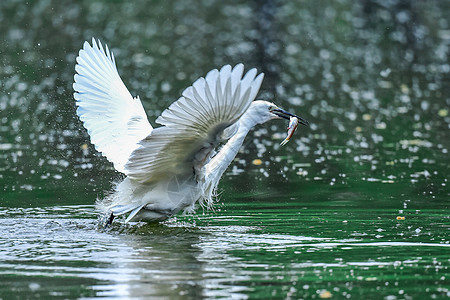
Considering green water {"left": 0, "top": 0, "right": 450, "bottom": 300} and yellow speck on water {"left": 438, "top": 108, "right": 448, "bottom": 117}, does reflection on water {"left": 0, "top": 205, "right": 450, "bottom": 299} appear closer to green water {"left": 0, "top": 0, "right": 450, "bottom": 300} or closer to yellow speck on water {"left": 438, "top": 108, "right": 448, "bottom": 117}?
green water {"left": 0, "top": 0, "right": 450, "bottom": 300}

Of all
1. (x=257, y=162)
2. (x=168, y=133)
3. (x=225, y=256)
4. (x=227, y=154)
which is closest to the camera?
(x=168, y=133)

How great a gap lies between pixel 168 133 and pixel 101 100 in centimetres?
213

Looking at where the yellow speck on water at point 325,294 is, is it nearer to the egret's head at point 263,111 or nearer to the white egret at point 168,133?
the white egret at point 168,133

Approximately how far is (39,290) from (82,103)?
11.3ft

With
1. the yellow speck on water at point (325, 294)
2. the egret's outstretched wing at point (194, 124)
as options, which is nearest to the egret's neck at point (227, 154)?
the egret's outstretched wing at point (194, 124)

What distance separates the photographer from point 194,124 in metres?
7.84

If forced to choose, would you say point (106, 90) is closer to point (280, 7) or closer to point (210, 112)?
point (210, 112)

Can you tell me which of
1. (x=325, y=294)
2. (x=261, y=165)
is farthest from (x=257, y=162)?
(x=325, y=294)

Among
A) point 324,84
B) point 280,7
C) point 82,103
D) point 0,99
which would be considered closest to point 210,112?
point 82,103

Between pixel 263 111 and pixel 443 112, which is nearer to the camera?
pixel 263 111

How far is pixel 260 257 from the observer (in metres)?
7.94

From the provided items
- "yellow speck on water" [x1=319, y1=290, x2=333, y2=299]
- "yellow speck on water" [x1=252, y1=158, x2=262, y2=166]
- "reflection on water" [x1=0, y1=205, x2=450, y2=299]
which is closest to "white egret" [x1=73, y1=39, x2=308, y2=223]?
"reflection on water" [x1=0, y1=205, x2=450, y2=299]

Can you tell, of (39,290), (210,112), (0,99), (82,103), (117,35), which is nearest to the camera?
(39,290)

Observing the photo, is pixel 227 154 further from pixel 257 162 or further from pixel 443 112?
pixel 443 112
